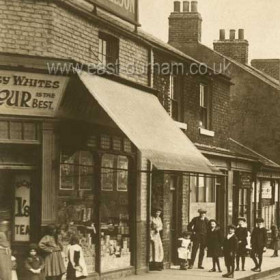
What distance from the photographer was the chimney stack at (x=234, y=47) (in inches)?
1382

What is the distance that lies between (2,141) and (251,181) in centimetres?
1591

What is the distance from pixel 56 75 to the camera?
13492 millimetres

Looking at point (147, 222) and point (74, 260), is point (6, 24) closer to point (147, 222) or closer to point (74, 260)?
point (74, 260)

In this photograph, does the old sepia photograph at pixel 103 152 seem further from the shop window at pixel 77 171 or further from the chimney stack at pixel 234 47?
the chimney stack at pixel 234 47

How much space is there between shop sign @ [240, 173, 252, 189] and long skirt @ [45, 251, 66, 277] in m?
14.1

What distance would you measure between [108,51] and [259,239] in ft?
22.8

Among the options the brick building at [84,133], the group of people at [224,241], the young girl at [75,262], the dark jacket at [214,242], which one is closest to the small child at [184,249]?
the group of people at [224,241]

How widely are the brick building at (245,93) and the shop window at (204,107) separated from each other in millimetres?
5240

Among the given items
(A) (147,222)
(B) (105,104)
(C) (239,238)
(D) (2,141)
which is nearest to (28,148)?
(D) (2,141)

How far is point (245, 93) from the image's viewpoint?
34156mm

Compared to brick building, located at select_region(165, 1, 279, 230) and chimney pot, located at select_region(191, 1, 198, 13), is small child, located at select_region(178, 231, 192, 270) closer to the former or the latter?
brick building, located at select_region(165, 1, 279, 230)

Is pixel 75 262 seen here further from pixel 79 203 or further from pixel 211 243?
pixel 211 243

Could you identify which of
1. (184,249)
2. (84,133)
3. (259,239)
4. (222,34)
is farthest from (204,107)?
(222,34)

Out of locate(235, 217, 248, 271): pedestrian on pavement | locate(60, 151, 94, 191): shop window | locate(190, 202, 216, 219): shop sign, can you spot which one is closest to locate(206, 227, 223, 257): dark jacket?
locate(235, 217, 248, 271): pedestrian on pavement
